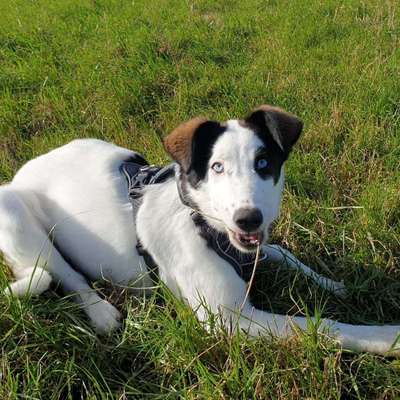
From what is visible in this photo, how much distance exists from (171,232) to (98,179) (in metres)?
0.59

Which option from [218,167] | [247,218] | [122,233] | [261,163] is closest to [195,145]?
[218,167]

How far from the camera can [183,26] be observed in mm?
5930

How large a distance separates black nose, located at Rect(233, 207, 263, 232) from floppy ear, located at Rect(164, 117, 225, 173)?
1.21 feet

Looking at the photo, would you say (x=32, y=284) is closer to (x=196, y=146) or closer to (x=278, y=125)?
(x=196, y=146)

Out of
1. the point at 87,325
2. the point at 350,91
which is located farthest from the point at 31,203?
the point at 350,91

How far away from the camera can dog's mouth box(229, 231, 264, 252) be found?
7.57 ft

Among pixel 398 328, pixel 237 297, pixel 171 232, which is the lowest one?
pixel 398 328

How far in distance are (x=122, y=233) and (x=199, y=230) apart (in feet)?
1.53

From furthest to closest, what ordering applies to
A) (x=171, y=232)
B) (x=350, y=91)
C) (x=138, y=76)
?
(x=138, y=76), (x=350, y=91), (x=171, y=232)

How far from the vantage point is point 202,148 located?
8.01ft

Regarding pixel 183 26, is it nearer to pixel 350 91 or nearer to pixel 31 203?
pixel 350 91

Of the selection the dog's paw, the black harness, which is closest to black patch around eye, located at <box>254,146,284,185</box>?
the black harness

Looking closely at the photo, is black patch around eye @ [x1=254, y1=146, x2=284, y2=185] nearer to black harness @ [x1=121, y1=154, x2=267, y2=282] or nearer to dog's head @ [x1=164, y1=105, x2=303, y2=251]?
dog's head @ [x1=164, y1=105, x2=303, y2=251]

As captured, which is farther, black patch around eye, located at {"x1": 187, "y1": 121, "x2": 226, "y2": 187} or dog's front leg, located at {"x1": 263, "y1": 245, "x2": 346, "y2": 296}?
dog's front leg, located at {"x1": 263, "y1": 245, "x2": 346, "y2": 296}
